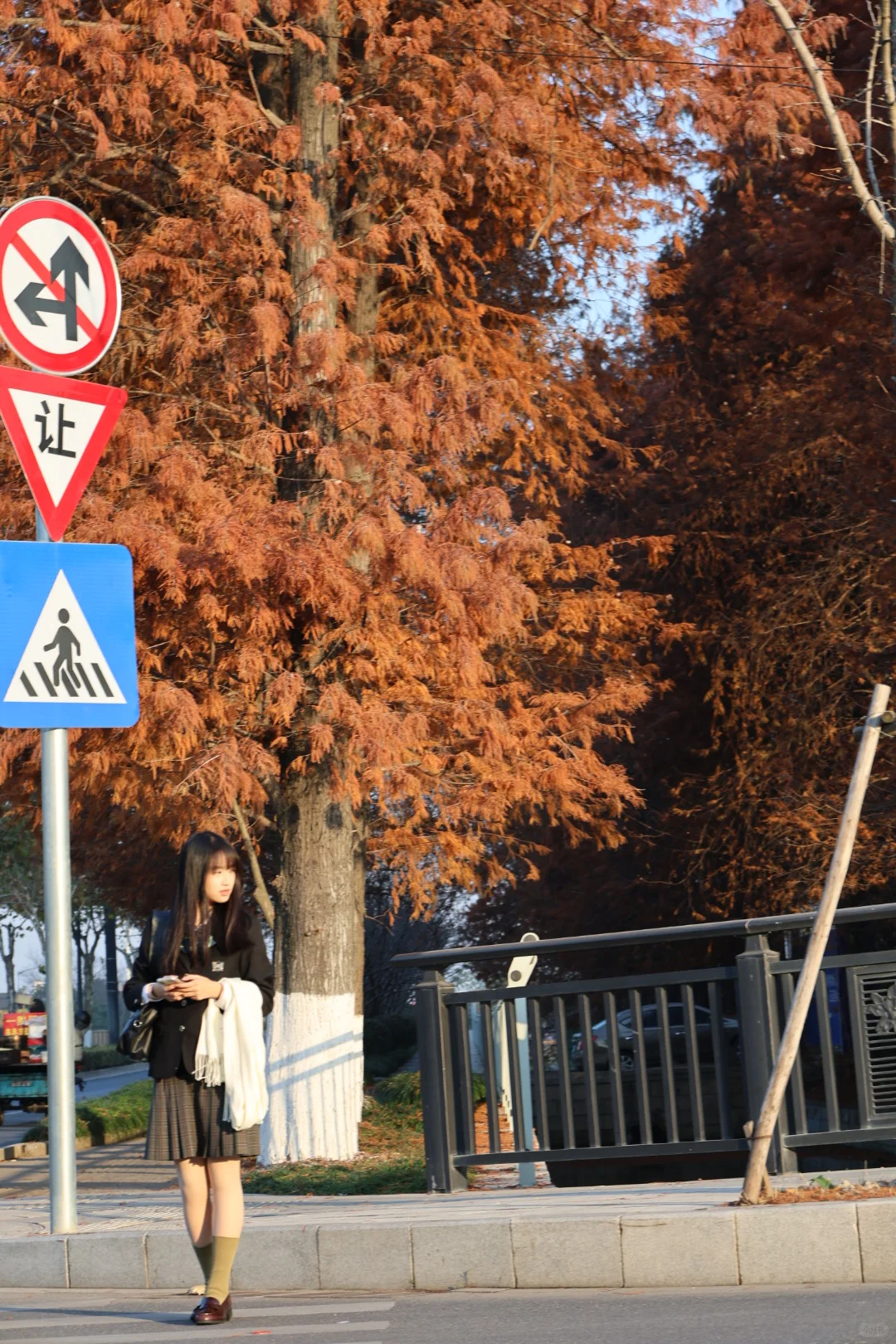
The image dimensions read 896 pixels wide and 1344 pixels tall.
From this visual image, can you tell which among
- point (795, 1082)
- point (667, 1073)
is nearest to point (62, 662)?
point (667, 1073)

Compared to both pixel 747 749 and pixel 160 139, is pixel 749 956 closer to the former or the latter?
Answer: pixel 160 139

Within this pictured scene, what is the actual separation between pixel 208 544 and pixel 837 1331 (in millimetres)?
6770

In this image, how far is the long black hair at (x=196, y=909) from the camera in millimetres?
5605

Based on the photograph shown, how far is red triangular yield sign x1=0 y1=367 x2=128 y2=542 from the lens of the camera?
21.8ft

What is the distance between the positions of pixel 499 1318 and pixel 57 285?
14.2ft

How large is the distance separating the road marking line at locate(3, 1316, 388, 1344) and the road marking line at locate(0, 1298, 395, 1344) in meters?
0.24

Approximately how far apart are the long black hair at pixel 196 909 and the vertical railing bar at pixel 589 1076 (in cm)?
224

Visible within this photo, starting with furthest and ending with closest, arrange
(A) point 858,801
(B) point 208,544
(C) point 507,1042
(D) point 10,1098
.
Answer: (D) point 10,1098
(B) point 208,544
(C) point 507,1042
(A) point 858,801

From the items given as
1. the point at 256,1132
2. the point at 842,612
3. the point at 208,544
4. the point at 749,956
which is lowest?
the point at 256,1132

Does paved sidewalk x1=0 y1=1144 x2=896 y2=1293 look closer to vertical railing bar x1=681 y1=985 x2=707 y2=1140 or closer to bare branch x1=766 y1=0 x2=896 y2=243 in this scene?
vertical railing bar x1=681 y1=985 x2=707 y2=1140

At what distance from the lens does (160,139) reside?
1214 centimetres

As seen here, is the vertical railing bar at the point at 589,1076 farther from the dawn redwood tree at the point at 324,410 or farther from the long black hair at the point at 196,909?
the dawn redwood tree at the point at 324,410

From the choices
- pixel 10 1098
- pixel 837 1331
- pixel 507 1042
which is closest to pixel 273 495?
pixel 507 1042

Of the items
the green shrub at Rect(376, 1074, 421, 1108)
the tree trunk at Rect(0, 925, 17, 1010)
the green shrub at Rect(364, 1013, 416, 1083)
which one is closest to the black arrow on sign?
the green shrub at Rect(376, 1074, 421, 1108)
